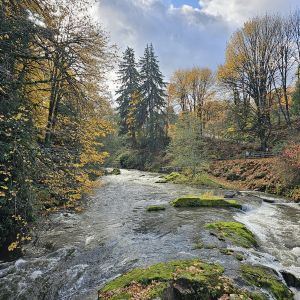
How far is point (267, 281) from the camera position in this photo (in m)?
6.13

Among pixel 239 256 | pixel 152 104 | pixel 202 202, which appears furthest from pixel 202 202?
pixel 152 104

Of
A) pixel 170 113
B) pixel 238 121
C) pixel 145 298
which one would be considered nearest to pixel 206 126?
pixel 170 113

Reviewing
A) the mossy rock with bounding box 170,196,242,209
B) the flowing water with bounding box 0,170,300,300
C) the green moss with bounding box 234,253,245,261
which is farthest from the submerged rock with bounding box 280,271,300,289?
the mossy rock with bounding box 170,196,242,209

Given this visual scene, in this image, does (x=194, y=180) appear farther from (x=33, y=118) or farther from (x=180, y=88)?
(x=180, y=88)

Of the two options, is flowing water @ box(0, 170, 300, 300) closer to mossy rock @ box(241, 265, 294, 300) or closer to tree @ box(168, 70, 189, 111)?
mossy rock @ box(241, 265, 294, 300)

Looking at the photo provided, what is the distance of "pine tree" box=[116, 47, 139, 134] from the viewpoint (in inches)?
1747

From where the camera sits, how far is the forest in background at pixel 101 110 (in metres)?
7.23

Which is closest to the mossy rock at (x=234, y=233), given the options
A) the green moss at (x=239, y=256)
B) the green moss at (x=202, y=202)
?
the green moss at (x=239, y=256)

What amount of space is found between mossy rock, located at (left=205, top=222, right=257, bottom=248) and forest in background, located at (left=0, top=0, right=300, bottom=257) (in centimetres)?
440

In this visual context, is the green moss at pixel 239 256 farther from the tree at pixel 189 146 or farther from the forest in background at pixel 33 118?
the tree at pixel 189 146

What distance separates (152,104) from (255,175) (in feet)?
70.1

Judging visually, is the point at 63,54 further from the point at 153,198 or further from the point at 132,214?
the point at 153,198

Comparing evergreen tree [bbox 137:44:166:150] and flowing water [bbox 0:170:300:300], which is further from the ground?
evergreen tree [bbox 137:44:166:150]

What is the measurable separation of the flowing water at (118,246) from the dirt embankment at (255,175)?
4.74m
